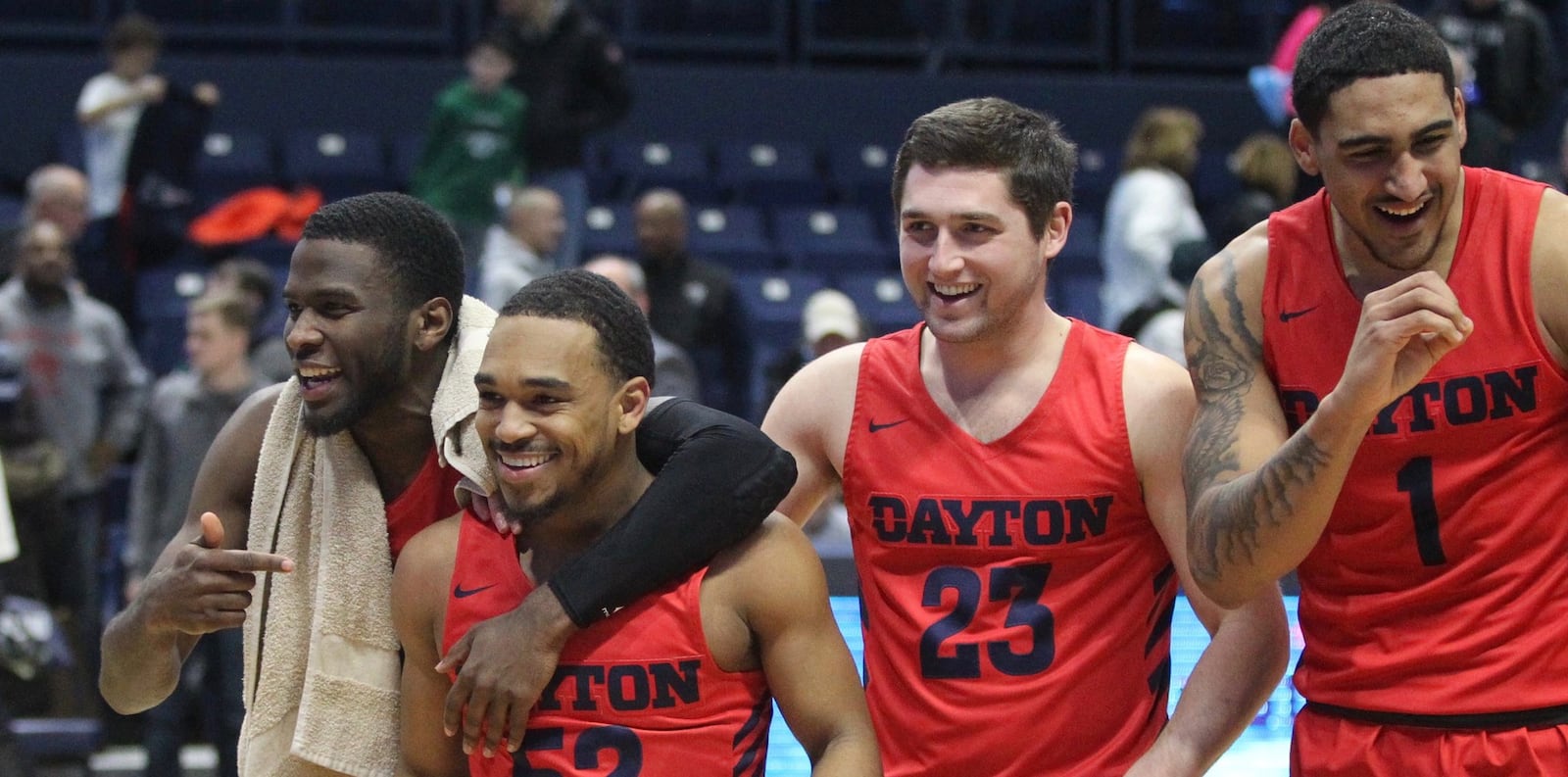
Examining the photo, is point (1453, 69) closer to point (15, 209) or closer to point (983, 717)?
point (983, 717)

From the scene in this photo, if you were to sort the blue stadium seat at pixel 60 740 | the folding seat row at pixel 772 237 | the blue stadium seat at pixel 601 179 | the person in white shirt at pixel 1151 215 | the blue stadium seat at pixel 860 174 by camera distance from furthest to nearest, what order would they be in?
the blue stadium seat at pixel 860 174, the blue stadium seat at pixel 601 179, the folding seat row at pixel 772 237, the person in white shirt at pixel 1151 215, the blue stadium seat at pixel 60 740

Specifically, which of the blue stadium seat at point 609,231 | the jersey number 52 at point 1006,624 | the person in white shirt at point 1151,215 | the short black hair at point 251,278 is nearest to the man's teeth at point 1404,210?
the jersey number 52 at point 1006,624

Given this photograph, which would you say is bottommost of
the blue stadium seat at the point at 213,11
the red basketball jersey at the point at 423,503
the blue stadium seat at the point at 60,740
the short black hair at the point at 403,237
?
the blue stadium seat at the point at 60,740

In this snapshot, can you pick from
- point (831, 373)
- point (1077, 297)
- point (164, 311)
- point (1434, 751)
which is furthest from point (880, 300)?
point (1434, 751)

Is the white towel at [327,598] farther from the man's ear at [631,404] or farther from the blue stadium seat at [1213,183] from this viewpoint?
the blue stadium seat at [1213,183]

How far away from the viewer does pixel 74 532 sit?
5.99 meters

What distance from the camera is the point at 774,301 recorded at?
28.0 feet

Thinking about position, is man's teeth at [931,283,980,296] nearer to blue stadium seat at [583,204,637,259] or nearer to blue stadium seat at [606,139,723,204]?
blue stadium seat at [583,204,637,259]

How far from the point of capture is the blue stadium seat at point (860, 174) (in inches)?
391

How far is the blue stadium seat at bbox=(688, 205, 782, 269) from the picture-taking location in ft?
29.8

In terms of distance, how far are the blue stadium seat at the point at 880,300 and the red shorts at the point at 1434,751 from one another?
223 inches

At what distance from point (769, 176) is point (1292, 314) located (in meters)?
7.28

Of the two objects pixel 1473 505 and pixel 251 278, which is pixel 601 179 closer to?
pixel 251 278

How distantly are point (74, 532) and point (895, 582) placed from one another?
3.97m
